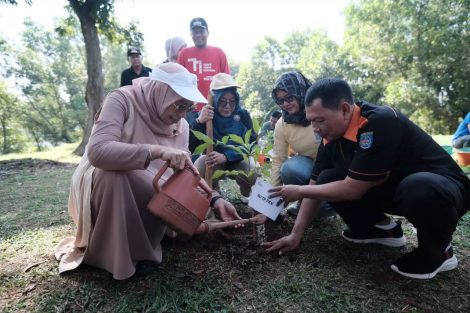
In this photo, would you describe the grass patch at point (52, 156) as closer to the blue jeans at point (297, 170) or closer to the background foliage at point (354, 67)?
the background foliage at point (354, 67)

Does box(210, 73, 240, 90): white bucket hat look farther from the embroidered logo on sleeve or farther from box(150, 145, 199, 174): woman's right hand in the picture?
the embroidered logo on sleeve

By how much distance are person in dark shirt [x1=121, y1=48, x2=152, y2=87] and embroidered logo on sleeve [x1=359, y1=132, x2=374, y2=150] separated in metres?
3.98

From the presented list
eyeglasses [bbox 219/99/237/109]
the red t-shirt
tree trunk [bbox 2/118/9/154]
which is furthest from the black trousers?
tree trunk [bbox 2/118/9/154]

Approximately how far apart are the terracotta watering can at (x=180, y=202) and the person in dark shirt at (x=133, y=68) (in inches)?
144

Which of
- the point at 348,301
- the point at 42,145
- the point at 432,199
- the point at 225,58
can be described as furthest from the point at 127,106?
the point at 42,145

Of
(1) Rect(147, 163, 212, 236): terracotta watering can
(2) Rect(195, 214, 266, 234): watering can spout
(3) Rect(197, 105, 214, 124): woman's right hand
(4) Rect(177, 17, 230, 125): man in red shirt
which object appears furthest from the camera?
(4) Rect(177, 17, 230, 125): man in red shirt

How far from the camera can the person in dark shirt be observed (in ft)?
15.4

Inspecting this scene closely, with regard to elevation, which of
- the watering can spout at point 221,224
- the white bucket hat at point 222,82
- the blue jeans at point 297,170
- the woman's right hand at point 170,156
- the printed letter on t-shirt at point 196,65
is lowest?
the watering can spout at point 221,224

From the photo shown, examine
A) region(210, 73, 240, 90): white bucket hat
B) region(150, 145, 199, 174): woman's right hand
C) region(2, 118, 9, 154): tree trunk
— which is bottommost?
region(2, 118, 9, 154): tree trunk

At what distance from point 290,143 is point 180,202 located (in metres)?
1.52

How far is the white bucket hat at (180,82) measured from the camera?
5.62ft

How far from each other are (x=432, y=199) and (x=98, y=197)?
1.77m

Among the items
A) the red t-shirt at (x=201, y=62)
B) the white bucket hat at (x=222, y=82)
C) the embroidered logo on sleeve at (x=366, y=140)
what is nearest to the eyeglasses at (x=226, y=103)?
the white bucket hat at (x=222, y=82)

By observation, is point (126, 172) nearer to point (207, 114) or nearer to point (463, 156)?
point (207, 114)
